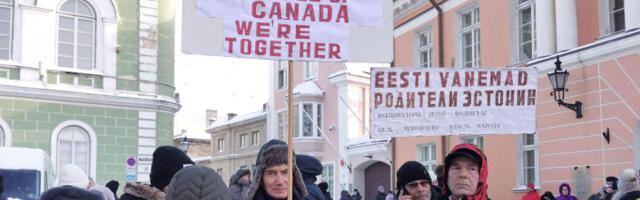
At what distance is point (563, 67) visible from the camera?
16.1 meters

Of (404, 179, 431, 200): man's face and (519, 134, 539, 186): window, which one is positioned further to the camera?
(519, 134, 539, 186): window

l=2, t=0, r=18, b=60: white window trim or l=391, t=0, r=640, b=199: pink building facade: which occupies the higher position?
l=2, t=0, r=18, b=60: white window trim

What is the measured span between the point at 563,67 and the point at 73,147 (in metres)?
14.2

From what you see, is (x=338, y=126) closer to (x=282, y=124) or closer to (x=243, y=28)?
(x=282, y=124)

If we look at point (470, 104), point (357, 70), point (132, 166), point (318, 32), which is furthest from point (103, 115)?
point (318, 32)

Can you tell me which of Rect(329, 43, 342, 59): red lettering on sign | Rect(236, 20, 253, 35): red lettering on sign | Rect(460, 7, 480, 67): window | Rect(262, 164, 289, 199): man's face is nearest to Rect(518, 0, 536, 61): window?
Rect(460, 7, 480, 67): window

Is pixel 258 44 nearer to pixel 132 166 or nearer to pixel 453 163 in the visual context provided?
pixel 453 163

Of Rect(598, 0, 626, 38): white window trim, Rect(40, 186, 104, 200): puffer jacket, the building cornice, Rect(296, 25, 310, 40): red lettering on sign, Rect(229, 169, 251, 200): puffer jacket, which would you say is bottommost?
Rect(229, 169, 251, 200): puffer jacket

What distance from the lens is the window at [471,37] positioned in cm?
2003

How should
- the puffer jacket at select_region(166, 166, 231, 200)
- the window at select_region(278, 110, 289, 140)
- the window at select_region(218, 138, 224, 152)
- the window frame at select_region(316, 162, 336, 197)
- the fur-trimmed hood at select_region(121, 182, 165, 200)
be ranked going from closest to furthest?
the puffer jacket at select_region(166, 166, 231, 200) < the fur-trimmed hood at select_region(121, 182, 165, 200) < the window frame at select_region(316, 162, 336, 197) < the window at select_region(278, 110, 289, 140) < the window at select_region(218, 138, 224, 152)

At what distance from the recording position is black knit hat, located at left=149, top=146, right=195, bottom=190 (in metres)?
5.32

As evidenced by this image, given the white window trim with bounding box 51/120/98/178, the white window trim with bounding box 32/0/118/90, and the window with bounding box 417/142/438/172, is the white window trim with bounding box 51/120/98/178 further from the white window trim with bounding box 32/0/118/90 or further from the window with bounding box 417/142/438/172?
the window with bounding box 417/142/438/172

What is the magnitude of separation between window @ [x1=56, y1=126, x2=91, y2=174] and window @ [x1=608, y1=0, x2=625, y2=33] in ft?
49.7

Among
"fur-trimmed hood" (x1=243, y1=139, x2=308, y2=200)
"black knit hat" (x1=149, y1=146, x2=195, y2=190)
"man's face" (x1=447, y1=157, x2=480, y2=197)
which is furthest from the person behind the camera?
"black knit hat" (x1=149, y1=146, x2=195, y2=190)
